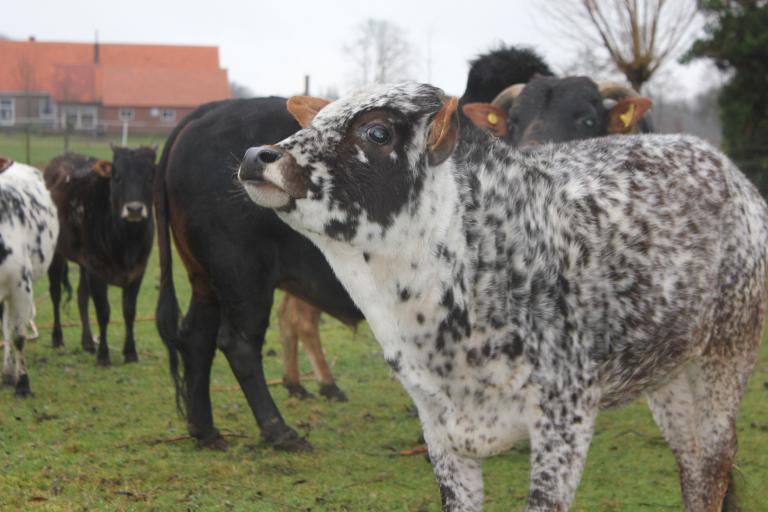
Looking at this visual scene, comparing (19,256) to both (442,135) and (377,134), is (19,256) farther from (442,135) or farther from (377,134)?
(442,135)

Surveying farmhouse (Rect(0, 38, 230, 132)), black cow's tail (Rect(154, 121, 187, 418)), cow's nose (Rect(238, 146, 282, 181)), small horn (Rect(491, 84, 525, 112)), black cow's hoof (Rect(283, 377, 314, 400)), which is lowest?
black cow's hoof (Rect(283, 377, 314, 400))

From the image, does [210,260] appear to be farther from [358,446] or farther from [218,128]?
[358,446]

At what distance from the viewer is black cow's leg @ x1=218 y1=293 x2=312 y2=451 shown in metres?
5.84

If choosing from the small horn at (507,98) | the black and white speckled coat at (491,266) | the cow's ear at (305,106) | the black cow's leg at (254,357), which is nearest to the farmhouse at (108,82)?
the small horn at (507,98)

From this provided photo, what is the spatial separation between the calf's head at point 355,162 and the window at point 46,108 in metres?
59.9

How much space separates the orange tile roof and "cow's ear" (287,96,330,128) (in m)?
52.3

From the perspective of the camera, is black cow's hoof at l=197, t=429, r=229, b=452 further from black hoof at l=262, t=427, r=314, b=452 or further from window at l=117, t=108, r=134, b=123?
window at l=117, t=108, r=134, b=123

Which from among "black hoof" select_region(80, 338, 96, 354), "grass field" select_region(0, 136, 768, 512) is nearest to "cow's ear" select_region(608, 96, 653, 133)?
"grass field" select_region(0, 136, 768, 512)

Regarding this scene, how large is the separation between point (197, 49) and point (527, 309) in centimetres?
6607

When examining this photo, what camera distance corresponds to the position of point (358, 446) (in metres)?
6.59

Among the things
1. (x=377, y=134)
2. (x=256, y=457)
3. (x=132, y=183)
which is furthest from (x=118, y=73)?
(x=377, y=134)

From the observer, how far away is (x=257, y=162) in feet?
10.2

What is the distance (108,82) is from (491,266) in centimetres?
5854

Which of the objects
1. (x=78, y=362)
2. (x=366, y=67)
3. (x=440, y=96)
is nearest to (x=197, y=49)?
(x=366, y=67)
